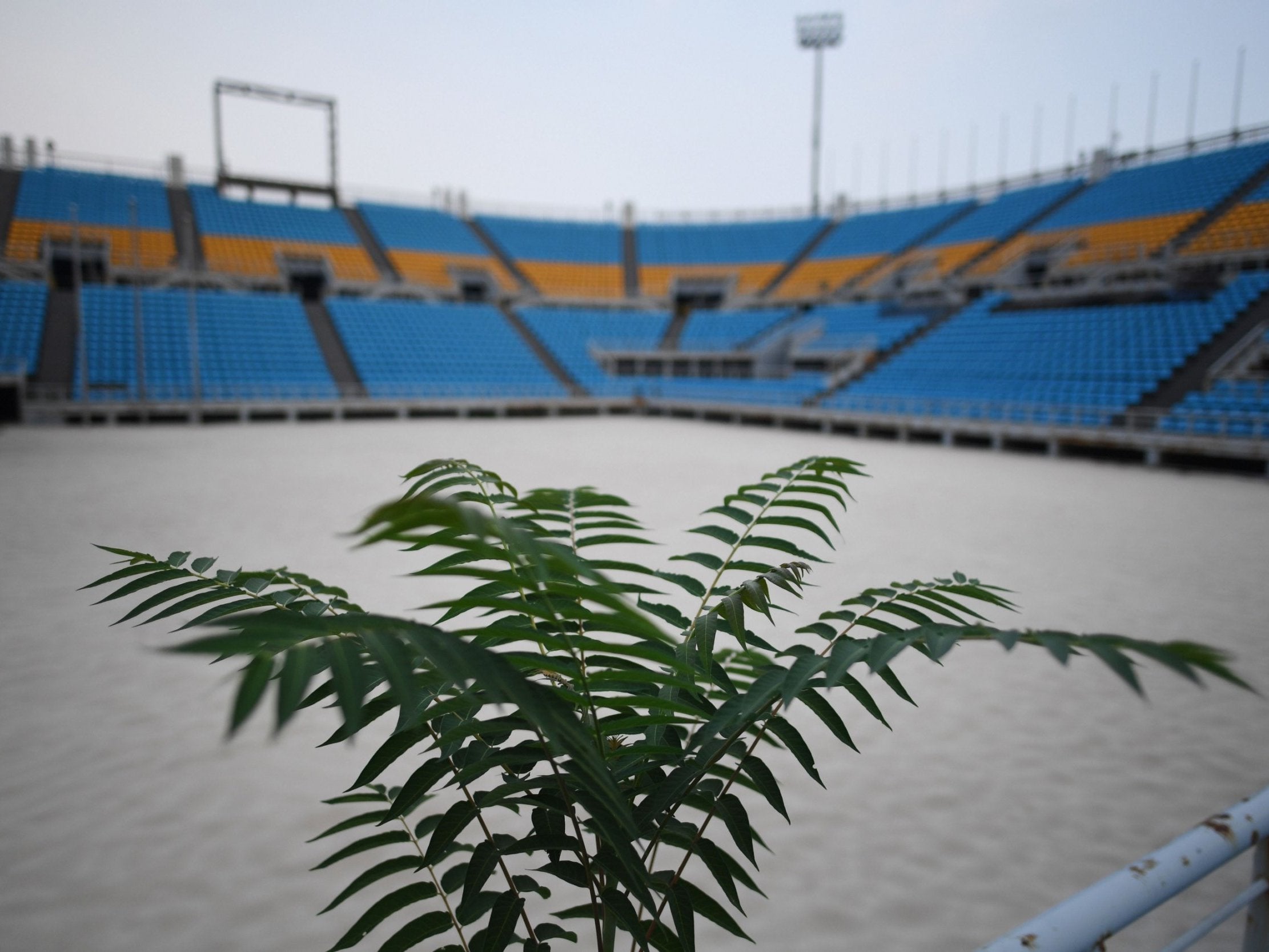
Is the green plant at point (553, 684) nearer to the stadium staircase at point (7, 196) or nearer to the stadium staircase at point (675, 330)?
the stadium staircase at point (675, 330)

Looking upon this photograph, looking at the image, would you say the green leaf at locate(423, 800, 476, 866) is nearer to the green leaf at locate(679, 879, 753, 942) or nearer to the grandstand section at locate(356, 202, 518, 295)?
the green leaf at locate(679, 879, 753, 942)

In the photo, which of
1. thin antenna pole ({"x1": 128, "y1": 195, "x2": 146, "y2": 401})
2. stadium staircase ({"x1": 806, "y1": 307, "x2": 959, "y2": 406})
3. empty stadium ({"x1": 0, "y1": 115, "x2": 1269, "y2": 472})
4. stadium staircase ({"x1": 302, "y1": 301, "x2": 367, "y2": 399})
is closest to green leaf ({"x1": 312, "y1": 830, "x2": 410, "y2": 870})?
empty stadium ({"x1": 0, "y1": 115, "x2": 1269, "y2": 472})

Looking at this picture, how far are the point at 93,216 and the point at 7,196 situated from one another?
317 cm

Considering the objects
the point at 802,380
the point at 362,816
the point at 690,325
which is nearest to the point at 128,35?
the point at 690,325

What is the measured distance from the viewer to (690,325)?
3241 centimetres

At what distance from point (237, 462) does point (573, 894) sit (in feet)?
40.0

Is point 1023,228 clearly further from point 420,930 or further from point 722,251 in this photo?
point 420,930

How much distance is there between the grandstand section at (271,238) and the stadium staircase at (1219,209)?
2774 centimetres

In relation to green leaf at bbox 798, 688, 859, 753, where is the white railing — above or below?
below

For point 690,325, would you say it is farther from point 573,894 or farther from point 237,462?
point 573,894

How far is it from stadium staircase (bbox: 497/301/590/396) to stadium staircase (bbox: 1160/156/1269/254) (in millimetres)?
18735

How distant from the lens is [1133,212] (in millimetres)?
24953

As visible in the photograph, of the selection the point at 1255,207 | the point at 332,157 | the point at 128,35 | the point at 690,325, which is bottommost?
the point at 690,325

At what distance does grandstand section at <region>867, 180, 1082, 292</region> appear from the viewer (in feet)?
92.4
